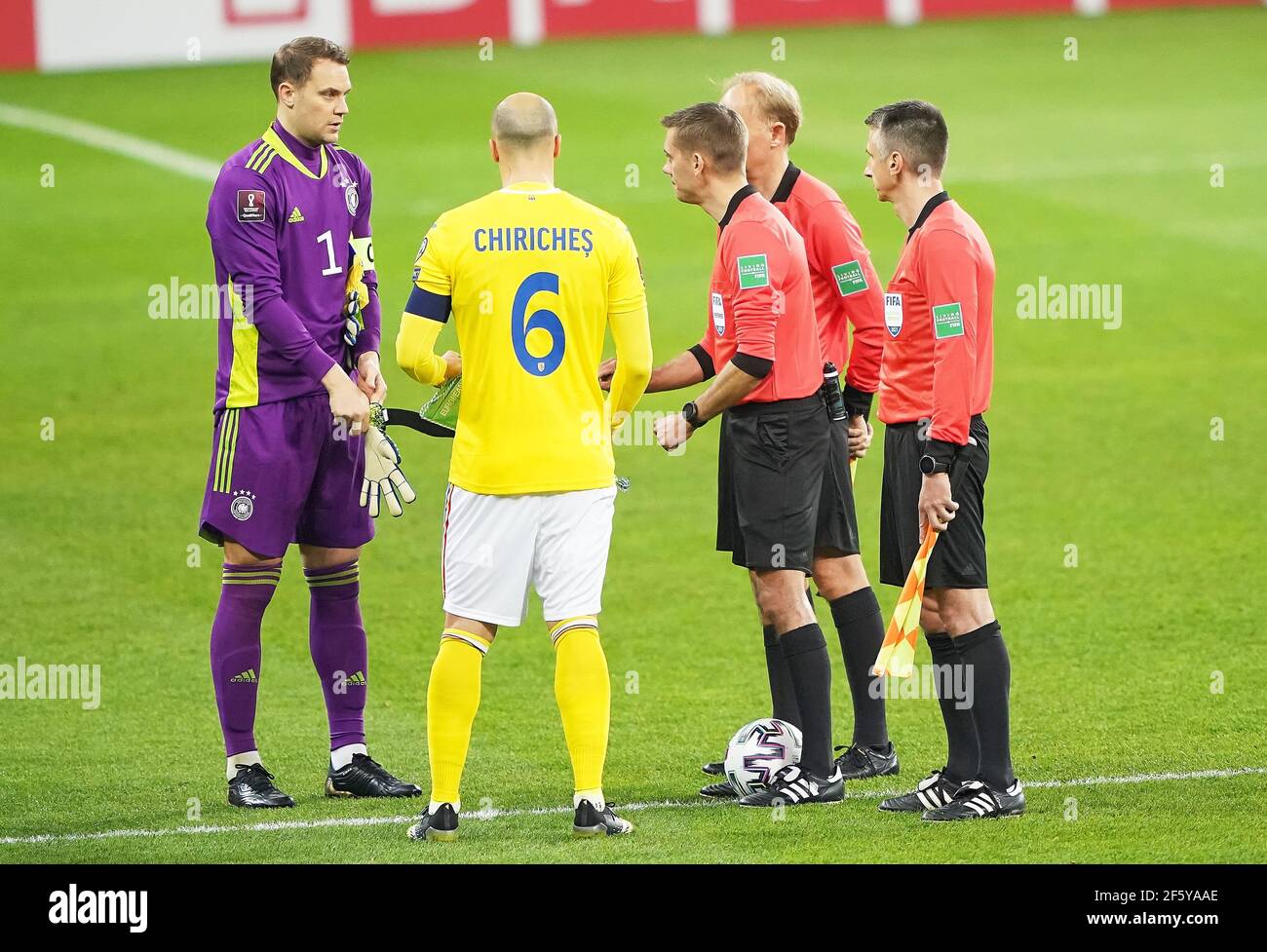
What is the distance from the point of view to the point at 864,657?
21.8 ft

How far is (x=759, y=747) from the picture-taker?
6.32 metres

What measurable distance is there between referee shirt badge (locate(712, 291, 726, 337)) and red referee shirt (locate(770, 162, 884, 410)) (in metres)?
0.47

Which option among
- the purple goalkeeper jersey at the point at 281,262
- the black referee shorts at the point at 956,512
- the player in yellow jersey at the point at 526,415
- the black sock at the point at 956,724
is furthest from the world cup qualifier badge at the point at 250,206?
the black sock at the point at 956,724

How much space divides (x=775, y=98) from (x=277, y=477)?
7.04 ft

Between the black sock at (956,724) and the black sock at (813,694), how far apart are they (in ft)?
1.33

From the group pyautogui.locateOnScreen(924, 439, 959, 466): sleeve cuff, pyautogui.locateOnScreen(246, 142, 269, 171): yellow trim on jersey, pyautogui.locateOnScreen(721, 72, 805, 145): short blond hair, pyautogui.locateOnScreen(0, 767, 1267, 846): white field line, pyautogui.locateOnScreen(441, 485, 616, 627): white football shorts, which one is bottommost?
pyautogui.locateOnScreen(0, 767, 1267, 846): white field line

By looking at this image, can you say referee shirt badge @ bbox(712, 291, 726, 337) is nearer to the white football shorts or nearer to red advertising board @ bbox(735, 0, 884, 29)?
the white football shorts

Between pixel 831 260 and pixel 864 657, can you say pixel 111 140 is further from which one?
pixel 864 657

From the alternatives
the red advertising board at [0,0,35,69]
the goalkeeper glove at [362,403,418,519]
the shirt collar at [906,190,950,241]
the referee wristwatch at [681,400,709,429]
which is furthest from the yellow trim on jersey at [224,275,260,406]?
the red advertising board at [0,0,35,69]

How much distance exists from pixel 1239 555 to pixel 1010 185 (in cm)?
945

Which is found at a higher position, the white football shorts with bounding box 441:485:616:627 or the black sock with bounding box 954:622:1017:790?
the white football shorts with bounding box 441:485:616:627

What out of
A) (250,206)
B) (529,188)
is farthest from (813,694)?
(250,206)

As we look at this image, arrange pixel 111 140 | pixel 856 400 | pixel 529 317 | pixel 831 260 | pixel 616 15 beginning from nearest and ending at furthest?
pixel 529 317 < pixel 831 260 < pixel 856 400 < pixel 111 140 < pixel 616 15

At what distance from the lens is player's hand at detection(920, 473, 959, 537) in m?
5.79
